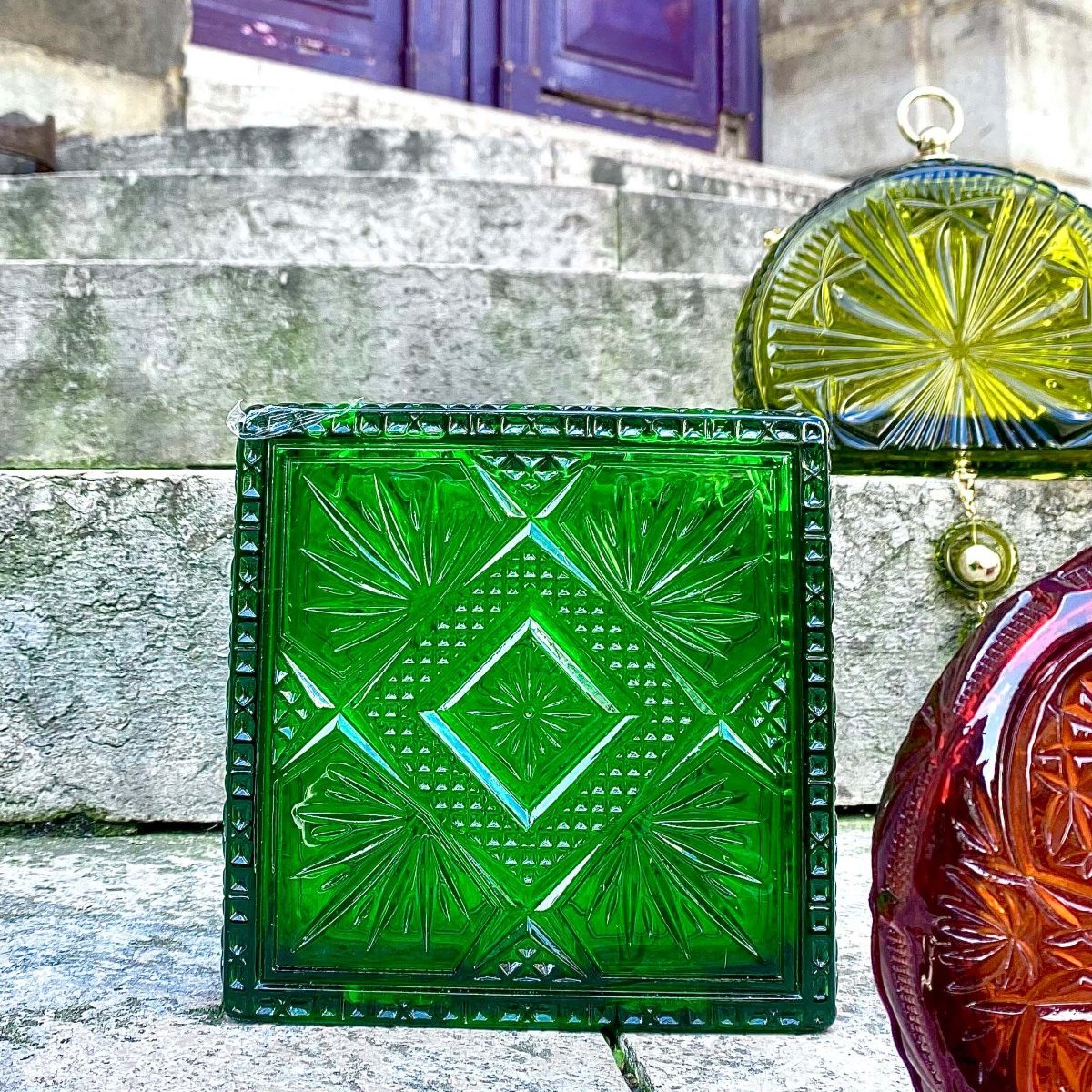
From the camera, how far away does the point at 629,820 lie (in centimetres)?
65

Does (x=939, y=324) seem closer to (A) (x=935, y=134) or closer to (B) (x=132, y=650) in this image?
(A) (x=935, y=134)

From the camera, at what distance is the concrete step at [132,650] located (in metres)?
1.04

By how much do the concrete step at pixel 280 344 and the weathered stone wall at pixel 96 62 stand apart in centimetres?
115

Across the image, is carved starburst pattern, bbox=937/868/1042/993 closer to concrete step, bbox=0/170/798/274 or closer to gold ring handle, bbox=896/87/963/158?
gold ring handle, bbox=896/87/963/158

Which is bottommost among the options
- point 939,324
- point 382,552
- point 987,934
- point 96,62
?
point 987,934

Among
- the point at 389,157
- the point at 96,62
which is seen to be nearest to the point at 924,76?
the point at 389,157

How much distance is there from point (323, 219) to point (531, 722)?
126cm

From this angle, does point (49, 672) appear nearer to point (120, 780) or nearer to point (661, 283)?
point (120, 780)

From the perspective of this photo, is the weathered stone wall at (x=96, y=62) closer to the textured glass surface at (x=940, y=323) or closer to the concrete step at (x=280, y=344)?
the concrete step at (x=280, y=344)

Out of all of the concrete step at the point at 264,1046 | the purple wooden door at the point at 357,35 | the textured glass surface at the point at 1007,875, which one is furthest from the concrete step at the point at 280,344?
the purple wooden door at the point at 357,35

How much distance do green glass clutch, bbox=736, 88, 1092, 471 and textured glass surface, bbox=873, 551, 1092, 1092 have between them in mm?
604

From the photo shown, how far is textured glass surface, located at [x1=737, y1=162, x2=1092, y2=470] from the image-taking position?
103 centimetres

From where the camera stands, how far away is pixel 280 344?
1369 millimetres

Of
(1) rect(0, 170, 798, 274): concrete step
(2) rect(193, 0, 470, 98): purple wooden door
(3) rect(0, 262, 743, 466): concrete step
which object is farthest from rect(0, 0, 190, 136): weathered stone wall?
(3) rect(0, 262, 743, 466): concrete step
